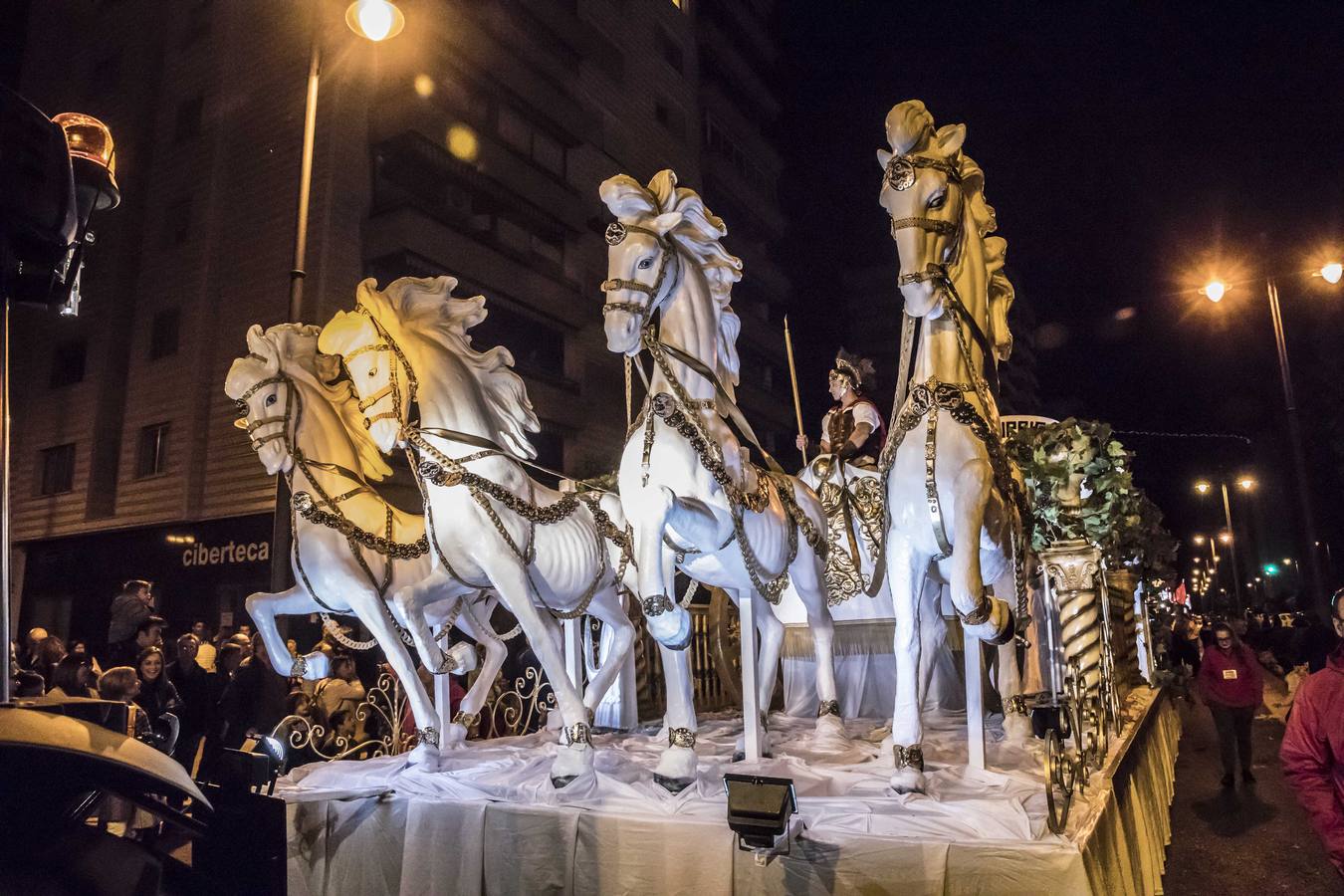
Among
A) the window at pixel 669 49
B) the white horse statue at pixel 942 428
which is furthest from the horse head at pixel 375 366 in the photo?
the window at pixel 669 49

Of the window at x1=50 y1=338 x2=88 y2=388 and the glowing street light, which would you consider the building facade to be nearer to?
the window at x1=50 y1=338 x2=88 y2=388

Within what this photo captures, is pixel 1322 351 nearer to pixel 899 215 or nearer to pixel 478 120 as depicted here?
pixel 478 120

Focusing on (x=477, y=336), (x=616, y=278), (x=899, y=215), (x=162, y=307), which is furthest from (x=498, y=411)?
(x=162, y=307)

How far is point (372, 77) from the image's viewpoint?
1758 cm

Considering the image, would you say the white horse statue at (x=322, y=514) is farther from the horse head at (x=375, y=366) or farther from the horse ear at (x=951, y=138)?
the horse ear at (x=951, y=138)

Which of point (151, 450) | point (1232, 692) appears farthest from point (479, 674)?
point (151, 450)

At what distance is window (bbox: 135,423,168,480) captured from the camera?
1681cm

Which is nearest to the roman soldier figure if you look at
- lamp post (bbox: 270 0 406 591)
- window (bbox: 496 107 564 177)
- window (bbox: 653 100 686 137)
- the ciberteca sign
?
lamp post (bbox: 270 0 406 591)

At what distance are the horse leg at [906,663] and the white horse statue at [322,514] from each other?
112 inches

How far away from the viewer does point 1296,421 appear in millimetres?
10750

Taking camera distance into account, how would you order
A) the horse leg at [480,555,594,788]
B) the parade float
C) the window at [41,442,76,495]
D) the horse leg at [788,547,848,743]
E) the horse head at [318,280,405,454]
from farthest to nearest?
the window at [41,442,76,495] → the horse leg at [788,547,848,743] → the horse head at [318,280,405,454] → the horse leg at [480,555,594,788] → the parade float

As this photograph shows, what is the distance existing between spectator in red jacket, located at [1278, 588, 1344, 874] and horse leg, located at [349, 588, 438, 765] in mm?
4182

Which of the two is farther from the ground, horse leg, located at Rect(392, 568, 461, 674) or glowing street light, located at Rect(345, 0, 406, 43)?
glowing street light, located at Rect(345, 0, 406, 43)

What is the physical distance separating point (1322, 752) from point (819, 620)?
9.39 feet
